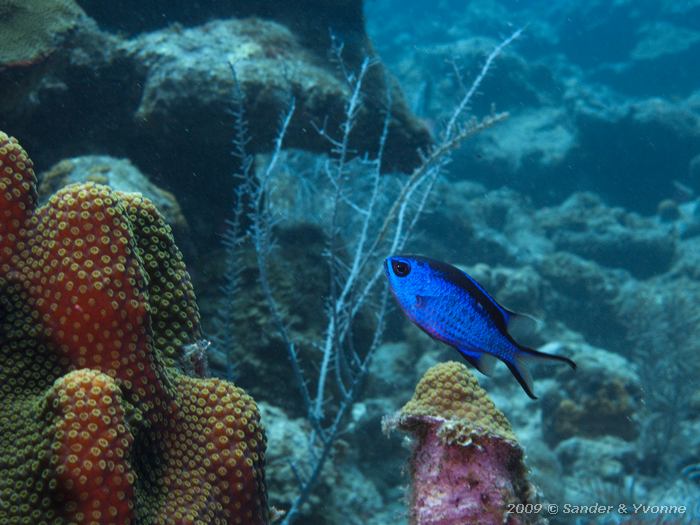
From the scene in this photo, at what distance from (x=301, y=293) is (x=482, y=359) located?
4220mm

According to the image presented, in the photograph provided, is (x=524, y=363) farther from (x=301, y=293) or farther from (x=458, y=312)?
(x=301, y=293)

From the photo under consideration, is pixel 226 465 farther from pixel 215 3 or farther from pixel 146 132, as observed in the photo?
pixel 215 3

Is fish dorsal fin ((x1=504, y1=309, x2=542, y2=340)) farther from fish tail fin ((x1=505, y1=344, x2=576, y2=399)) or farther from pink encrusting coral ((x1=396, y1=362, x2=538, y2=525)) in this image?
pink encrusting coral ((x1=396, y1=362, x2=538, y2=525))

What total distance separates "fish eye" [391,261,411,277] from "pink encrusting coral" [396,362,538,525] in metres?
0.76

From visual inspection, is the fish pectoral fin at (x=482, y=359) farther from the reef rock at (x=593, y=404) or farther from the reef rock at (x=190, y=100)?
the reef rock at (x=593, y=404)

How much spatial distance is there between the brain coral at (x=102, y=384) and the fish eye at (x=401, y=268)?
91cm

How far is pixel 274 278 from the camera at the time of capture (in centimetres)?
579

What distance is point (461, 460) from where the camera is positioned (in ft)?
6.75

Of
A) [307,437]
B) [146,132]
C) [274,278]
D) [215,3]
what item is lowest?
[307,437]

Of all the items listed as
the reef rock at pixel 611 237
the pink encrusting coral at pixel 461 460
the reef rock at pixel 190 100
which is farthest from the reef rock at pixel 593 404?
the reef rock at pixel 611 237

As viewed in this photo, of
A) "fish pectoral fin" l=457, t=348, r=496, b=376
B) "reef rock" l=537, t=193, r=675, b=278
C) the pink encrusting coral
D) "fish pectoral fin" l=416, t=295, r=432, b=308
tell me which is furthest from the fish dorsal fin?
"reef rock" l=537, t=193, r=675, b=278

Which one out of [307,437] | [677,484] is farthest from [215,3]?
[677,484]

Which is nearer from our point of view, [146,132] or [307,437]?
[307,437]

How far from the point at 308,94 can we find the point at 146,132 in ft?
6.50
